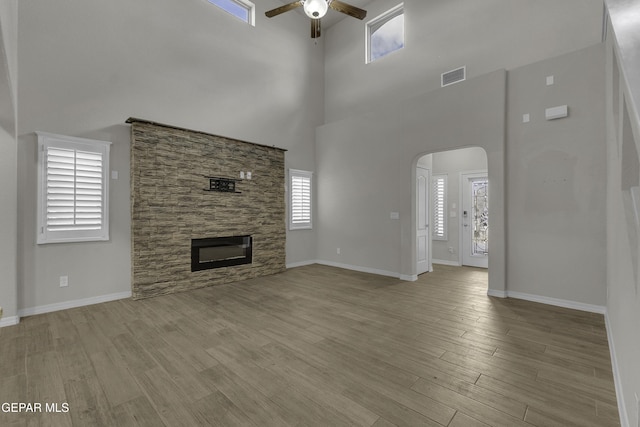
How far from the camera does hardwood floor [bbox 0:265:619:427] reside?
6.07 ft

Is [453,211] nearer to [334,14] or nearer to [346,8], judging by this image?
[346,8]

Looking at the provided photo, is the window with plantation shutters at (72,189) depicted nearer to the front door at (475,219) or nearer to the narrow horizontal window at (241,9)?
the narrow horizontal window at (241,9)

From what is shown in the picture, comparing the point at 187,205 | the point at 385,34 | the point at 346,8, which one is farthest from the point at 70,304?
the point at 385,34

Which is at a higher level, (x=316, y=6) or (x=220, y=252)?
(x=316, y=6)

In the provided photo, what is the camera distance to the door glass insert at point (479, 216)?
21.7 feet

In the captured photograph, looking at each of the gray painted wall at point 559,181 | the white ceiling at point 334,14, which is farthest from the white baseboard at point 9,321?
the white ceiling at point 334,14

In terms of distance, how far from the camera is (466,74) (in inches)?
215

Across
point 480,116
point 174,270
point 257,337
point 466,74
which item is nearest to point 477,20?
point 466,74

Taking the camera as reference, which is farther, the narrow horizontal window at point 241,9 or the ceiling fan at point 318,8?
the narrow horizontal window at point 241,9

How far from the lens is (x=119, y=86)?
4316mm

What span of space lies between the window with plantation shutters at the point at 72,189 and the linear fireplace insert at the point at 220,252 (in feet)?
4.25

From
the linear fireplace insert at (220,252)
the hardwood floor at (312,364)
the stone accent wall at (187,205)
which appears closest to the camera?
the hardwood floor at (312,364)

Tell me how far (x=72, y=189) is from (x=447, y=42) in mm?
6848

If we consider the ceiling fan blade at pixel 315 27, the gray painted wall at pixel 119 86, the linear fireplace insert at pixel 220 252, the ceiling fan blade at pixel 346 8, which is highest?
the ceiling fan blade at pixel 346 8
